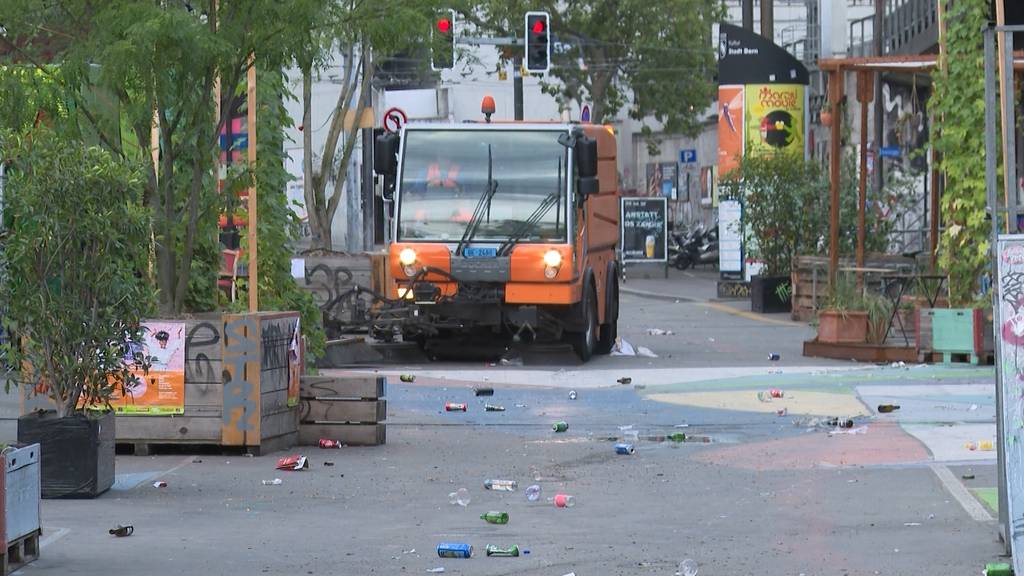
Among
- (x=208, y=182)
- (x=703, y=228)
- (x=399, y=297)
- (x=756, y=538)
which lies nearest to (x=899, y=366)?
(x=399, y=297)

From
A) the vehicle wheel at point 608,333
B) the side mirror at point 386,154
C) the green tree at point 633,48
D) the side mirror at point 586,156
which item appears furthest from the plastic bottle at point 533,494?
the green tree at point 633,48

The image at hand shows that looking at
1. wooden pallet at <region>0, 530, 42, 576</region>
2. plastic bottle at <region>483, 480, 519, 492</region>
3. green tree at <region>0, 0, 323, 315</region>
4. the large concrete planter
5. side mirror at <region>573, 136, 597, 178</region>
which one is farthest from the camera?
side mirror at <region>573, 136, 597, 178</region>

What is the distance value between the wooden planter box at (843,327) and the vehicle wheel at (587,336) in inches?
104

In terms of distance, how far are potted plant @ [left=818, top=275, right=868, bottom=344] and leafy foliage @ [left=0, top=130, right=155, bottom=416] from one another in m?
11.7

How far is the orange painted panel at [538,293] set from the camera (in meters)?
20.5

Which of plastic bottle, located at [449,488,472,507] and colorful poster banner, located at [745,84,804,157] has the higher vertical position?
colorful poster banner, located at [745,84,804,157]

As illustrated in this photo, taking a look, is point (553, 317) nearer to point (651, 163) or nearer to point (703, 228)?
point (703, 228)

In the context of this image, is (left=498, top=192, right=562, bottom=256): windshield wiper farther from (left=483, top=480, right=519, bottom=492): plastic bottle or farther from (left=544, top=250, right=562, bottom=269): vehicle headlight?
(left=483, top=480, right=519, bottom=492): plastic bottle

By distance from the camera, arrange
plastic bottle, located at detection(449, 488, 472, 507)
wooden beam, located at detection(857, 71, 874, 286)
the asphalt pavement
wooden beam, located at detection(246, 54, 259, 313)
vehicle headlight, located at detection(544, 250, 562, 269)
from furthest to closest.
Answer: wooden beam, located at detection(857, 71, 874, 286)
vehicle headlight, located at detection(544, 250, 562, 269)
wooden beam, located at detection(246, 54, 259, 313)
plastic bottle, located at detection(449, 488, 472, 507)
the asphalt pavement

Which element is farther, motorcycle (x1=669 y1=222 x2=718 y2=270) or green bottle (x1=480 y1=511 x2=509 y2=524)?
motorcycle (x1=669 y1=222 x2=718 y2=270)

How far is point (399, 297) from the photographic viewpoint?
20891 millimetres

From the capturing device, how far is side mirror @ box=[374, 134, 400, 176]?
21094 millimetres

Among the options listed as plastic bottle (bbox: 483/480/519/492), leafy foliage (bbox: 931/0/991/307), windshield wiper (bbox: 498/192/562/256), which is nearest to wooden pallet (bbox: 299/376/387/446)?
plastic bottle (bbox: 483/480/519/492)

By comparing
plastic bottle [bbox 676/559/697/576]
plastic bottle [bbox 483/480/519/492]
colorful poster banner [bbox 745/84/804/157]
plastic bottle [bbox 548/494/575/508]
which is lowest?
plastic bottle [bbox 676/559/697/576]
